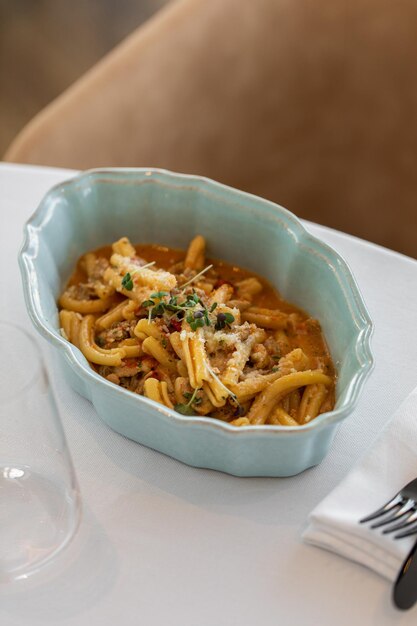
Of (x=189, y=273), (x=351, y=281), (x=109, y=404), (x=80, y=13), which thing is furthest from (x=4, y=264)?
Answer: (x=80, y=13)

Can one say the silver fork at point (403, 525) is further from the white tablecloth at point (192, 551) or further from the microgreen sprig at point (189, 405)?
the microgreen sprig at point (189, 405)

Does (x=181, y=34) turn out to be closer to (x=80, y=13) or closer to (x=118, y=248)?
(x=118, y=248)

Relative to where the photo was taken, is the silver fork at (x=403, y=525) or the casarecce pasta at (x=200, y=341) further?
the casarecce pasta at (x=200, y=341)

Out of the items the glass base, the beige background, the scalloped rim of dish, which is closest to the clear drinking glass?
the glass base

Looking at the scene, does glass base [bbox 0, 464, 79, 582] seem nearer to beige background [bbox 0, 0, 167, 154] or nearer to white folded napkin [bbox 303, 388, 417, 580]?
white folded napkin [bbox 303, 388, 417, 580]

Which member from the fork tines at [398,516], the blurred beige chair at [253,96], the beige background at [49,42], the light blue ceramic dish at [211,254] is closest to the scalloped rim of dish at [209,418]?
the light blue ceramic dish at [211,254]

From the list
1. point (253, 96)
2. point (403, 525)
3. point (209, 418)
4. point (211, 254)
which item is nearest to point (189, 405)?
point (209, 418)

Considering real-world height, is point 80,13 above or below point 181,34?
below

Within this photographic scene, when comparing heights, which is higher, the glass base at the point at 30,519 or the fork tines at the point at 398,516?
the fork tines at the point at 398,516
